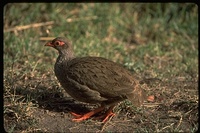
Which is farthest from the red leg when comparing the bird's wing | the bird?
the bird's wing

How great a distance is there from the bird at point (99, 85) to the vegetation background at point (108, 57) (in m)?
0.25

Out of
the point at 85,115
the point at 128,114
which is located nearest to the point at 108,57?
the point at 128,114

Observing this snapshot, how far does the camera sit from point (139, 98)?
18.7ft

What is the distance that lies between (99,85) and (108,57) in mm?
2500

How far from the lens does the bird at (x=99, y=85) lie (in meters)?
5.56

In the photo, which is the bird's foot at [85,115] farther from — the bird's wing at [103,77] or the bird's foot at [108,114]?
the bird's wing at [103,77]

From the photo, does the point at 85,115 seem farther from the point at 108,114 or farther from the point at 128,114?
the point at 128,114

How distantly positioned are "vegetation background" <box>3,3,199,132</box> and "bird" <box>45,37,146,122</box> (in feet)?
0.83

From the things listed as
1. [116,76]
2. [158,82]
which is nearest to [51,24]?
[158,82]

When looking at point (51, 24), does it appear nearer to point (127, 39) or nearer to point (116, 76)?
point (127, 39)

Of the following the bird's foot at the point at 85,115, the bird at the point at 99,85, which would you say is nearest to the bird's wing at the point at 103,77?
the bird at the point at 99,85

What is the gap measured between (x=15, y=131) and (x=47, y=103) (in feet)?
2.73

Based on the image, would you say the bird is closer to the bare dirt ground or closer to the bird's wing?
the bird's wing

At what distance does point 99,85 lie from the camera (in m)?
5.56
